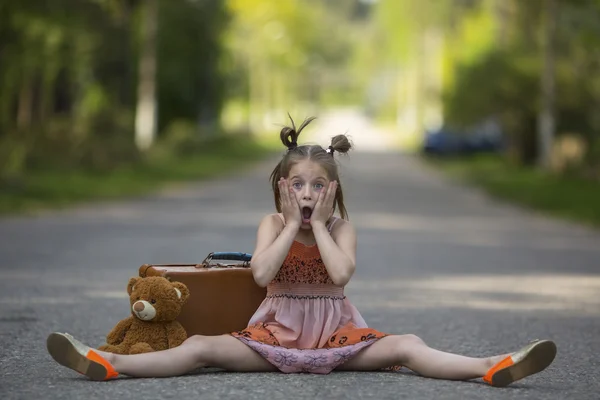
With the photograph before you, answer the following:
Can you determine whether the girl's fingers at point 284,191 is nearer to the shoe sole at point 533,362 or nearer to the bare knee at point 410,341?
the bare knee at point 410,341

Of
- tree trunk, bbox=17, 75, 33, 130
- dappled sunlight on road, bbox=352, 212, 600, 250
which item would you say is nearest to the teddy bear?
dappled sunlight on road, bbox=352, 212, 600, 250

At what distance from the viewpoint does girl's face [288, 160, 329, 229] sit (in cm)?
644

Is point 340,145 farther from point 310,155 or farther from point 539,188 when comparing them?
point 539,188

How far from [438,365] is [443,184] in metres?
28.6

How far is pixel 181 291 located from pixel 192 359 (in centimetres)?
40

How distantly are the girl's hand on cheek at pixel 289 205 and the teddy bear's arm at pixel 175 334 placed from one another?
0.75 m

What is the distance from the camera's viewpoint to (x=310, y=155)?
6.53 m

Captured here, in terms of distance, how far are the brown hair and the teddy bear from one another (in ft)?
2.45

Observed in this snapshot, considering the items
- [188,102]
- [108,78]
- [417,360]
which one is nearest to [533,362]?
[417,360]

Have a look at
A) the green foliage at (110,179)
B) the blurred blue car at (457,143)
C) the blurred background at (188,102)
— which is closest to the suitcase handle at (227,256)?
the green foliage at (110,179)

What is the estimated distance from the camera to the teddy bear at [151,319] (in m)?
6.41

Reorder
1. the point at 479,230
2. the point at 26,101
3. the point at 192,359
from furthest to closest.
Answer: the point at 26,101, the point at 479,230, the point at 192,359

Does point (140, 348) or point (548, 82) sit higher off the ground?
point (548, 82)

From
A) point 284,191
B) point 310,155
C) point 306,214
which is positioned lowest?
point 306,214
